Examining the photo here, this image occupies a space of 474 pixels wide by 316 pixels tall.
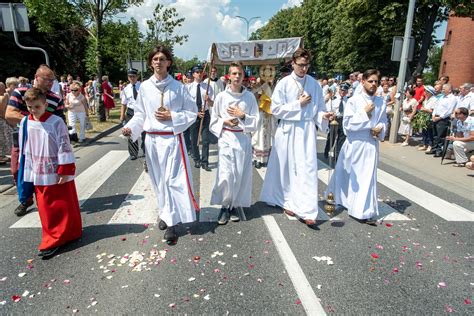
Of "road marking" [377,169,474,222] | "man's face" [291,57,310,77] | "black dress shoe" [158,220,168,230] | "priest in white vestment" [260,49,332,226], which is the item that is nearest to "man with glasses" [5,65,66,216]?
"black dress shoe" [158,220,168,230]

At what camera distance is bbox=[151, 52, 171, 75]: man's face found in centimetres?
386

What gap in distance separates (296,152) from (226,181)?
1093 millimetres

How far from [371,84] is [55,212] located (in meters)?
4.34

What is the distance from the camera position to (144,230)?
14.4ft

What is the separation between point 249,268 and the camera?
3.47 m

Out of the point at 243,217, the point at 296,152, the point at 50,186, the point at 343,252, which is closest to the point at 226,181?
the point at 243,217

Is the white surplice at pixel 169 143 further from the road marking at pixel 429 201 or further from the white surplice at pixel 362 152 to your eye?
the road marking at pixel 429 201

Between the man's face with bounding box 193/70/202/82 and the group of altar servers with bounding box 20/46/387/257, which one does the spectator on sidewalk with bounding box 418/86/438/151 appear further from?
the man's face with bounding box 193/70/202/82

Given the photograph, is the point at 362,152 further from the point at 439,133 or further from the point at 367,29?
the point at 367,29

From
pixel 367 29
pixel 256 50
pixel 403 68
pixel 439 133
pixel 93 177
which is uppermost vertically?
pixel 367 29

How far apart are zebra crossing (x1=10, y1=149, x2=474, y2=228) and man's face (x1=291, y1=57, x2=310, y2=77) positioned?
2107 millimetres

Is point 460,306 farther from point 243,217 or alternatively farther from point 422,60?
point 422,60

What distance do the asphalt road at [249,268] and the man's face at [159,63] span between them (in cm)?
210

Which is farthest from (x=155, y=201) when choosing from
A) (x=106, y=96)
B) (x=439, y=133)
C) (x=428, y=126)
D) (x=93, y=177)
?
(x=106, y=96)
